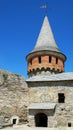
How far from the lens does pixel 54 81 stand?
Result: 67.6ft

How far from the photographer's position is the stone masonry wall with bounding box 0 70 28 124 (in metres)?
19.2

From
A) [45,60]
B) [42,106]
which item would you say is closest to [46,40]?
[45,60]

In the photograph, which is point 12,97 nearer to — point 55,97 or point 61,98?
point 55,97

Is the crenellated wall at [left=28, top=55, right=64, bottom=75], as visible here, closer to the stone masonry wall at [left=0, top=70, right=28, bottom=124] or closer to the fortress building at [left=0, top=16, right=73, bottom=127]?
the fortress building at [left=0, top=16, right=73, bottom=127]

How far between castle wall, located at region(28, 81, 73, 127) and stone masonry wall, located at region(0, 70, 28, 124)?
0.71 meters

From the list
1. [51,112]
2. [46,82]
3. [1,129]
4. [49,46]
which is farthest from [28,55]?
[1,129]

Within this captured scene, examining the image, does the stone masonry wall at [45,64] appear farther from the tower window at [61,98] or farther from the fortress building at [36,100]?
the tower window at [61,98]

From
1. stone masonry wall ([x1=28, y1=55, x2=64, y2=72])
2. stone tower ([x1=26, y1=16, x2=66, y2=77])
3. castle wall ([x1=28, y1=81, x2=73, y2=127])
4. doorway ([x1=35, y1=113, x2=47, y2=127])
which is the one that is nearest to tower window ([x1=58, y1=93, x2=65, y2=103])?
castle wall ([x1=28, y1=81, x2=73, y2=127])

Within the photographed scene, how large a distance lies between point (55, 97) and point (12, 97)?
3.72m

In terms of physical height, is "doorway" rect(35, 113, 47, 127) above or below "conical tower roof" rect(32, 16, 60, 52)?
below

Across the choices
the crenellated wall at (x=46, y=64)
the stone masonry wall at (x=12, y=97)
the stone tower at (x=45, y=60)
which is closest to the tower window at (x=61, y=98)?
the stone masonry wall at (x=12, y=97)

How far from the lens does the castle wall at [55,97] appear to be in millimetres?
19309

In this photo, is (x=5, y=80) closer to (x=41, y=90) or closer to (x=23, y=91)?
(x=23, y=91)

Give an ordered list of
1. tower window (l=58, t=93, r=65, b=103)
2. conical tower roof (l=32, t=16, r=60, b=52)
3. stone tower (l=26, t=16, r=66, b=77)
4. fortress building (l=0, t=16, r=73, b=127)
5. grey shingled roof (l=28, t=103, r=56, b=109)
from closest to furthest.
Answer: fortress building (l=0, t=16, r=73, b=127), grey shingled roof (l=28, t=103, r=56, b=109), tower window (l=58, t=93, r=65, b=103), stone tower (l=26, t=16, r=66, b=77), conical tower roof (l=32, t=16, r=60, b=52)
